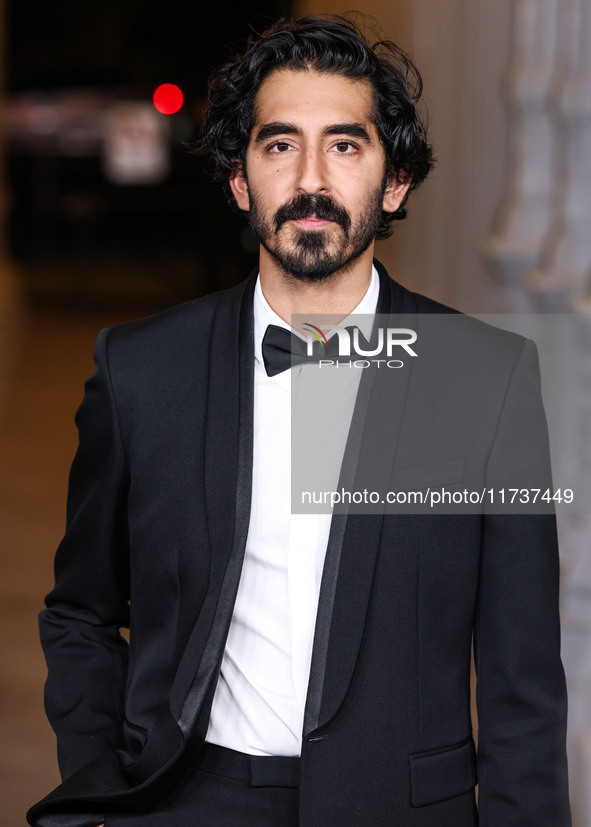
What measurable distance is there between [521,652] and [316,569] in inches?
12.9

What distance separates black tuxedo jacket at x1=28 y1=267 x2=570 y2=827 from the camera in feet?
5.66

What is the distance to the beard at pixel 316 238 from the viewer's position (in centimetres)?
175

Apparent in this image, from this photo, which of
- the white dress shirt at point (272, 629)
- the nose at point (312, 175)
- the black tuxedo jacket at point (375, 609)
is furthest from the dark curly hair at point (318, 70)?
the white dress shirt at point (272, 629)

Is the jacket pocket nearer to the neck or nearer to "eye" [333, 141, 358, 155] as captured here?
the neck

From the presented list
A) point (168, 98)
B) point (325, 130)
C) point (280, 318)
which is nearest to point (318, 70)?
point (325, 130)

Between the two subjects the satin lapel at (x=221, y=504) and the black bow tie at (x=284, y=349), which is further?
the black bow tie at (x=284, y=349)

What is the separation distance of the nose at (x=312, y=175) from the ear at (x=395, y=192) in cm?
20

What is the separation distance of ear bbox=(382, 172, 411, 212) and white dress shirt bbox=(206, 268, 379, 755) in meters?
0.48

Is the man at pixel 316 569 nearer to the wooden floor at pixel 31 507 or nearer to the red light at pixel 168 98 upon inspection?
the wooden floor at pixel 31 507

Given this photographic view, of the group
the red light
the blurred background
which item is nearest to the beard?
the blurred background

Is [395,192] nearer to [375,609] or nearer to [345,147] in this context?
[345,147]

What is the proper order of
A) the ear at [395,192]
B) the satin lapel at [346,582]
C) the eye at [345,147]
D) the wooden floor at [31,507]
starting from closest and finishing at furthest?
the satin lapel at [346,582], the eye at [345,147], the ear at [395,192], the wooden floor at [31,507]

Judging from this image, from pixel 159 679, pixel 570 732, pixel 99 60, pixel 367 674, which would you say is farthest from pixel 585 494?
pixel 99 60

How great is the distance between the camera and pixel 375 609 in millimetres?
1731
